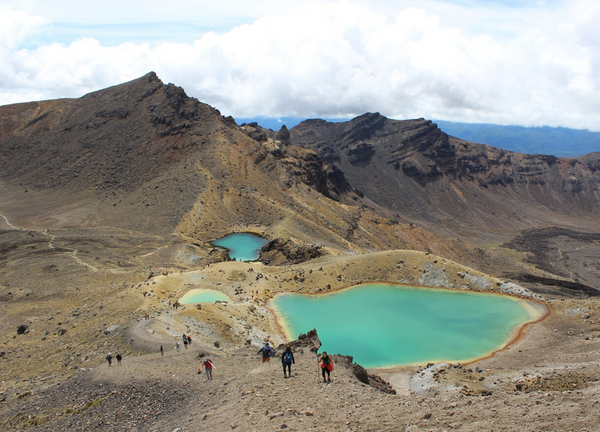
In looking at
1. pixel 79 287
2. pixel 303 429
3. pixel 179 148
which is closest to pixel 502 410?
pixel 303 429

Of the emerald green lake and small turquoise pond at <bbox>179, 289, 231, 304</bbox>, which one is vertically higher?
small turquoise pond at <bbox>179, 289, 231, 304</bbox>

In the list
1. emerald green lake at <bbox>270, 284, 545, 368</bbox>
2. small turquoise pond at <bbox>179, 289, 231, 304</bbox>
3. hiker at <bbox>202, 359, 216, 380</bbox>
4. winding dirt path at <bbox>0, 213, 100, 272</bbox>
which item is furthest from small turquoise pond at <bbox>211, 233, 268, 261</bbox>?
hiker at <bbox>202, 359, 216, 380</bbox>

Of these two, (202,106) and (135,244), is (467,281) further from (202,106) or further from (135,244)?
(202,106)

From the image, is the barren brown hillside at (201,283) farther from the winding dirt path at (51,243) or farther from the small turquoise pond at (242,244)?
the small turquoise pond at (242,244)

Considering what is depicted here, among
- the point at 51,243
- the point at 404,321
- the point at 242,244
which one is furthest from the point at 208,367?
the point at 51,243

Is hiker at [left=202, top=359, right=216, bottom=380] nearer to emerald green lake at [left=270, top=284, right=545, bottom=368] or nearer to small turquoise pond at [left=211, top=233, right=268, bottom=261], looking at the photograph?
emerald green lake at [left=270, top=284, right=545, bottom=368]

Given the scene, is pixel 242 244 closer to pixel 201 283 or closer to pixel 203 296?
pixel 201 283
